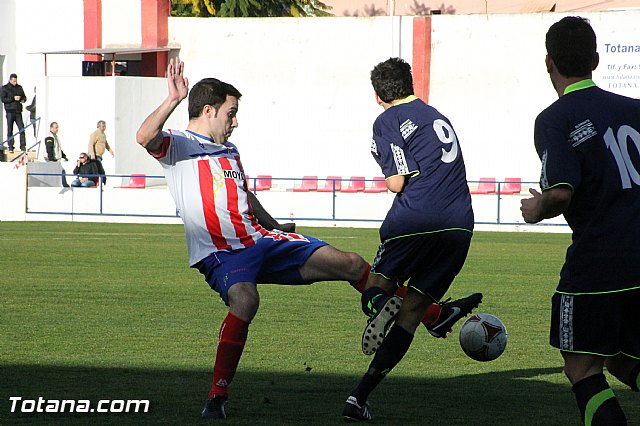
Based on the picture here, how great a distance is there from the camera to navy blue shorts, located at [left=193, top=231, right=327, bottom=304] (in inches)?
246

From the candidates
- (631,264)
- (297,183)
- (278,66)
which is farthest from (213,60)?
(631,264)

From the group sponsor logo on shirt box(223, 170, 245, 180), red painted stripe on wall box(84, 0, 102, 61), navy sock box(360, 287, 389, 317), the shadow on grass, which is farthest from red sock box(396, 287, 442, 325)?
red painted stripe on wall box(84, 0, 102, 61)

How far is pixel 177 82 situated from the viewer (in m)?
6.19

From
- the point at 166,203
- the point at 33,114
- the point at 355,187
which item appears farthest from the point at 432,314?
the point at 33,114

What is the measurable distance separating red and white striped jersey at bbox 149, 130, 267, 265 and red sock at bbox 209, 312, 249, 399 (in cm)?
44

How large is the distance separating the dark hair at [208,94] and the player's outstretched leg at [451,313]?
1776 mm

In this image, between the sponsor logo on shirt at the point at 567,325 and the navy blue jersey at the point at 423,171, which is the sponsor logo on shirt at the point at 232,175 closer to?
the navy blue jersey at the point at 423,171

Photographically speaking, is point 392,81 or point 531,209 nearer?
point 531,209

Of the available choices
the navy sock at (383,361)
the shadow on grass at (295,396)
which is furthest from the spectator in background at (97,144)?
the navy sock at (383,361)

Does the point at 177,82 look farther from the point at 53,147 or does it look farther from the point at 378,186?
the point at 53,147

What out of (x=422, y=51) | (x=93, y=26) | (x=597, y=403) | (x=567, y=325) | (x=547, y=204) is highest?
(x=93, y=26)

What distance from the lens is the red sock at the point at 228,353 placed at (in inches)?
241

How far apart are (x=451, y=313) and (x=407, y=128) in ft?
3.75

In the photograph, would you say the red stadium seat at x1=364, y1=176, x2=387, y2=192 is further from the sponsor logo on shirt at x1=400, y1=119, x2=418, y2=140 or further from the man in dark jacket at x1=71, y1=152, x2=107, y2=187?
the sponsor logo on shirt at x1=400, y1=119, x2=418, y2=140
